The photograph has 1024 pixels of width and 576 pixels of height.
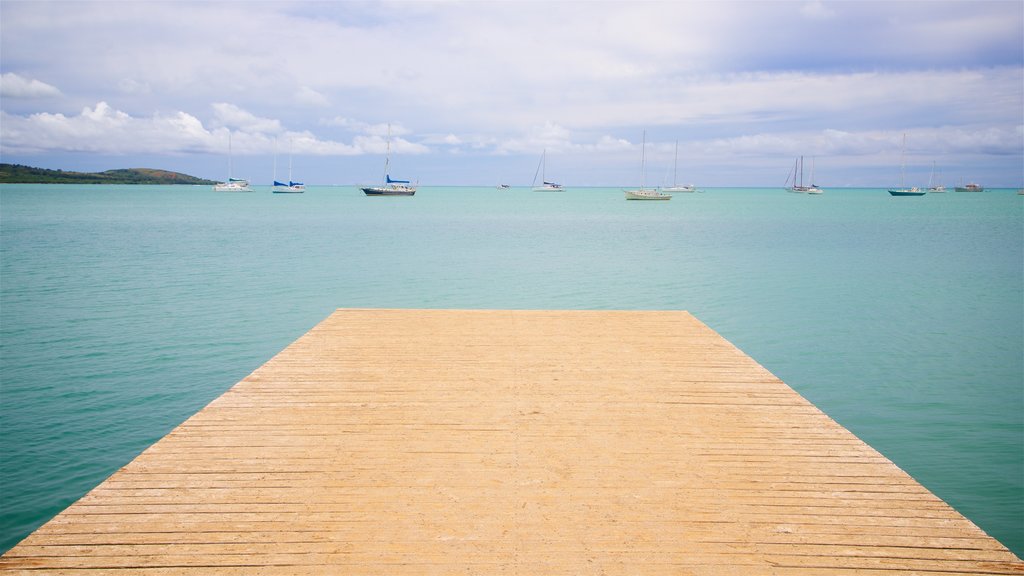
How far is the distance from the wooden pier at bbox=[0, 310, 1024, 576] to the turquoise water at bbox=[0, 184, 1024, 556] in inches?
98.9

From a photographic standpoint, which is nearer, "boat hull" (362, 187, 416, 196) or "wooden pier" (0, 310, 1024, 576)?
"wooden pier" (0, 310, 1024, 576)

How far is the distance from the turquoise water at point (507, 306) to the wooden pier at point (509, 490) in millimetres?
2513

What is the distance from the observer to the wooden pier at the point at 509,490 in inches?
147

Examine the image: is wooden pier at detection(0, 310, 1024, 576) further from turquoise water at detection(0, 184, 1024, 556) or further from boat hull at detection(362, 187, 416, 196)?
boat hull at detection(362, 187, 416, 196)

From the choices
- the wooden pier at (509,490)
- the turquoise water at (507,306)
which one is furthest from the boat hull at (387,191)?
the wooden pier at (509,490)

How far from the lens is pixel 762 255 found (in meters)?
30.6

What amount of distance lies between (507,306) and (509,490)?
1331 cm

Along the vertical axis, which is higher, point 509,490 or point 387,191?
point 387,191

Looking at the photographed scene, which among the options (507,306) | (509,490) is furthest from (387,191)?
(509,490)

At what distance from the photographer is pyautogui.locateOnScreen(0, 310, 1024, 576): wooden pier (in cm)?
373

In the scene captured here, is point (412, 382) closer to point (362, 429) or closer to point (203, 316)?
point (362, 429)

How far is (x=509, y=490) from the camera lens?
4.53m

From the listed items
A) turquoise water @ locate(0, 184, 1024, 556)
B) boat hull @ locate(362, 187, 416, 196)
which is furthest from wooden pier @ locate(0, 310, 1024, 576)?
boat hull @ locate(362, 187, 416, 196)

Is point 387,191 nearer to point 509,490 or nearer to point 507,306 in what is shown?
point 507,306
